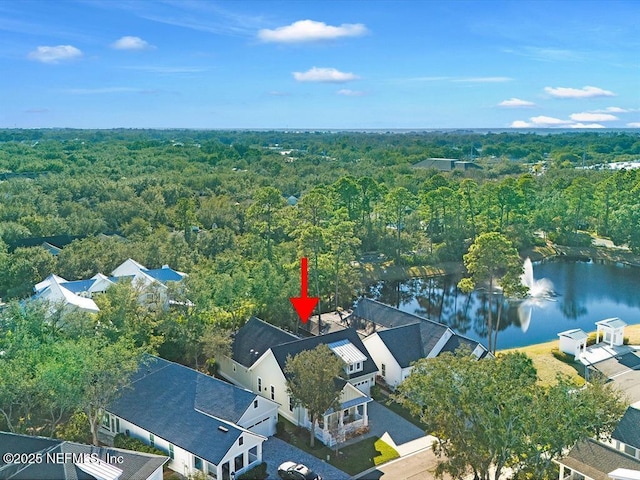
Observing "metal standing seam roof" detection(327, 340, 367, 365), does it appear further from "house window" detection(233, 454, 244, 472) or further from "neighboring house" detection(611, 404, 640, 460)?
"neighboring house" detection(611, 404, 640, 460)

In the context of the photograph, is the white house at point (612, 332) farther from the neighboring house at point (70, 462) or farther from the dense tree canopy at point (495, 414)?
the neighboring house at point (70, 462)

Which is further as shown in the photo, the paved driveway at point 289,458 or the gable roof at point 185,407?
the paved driveway at point 289,458

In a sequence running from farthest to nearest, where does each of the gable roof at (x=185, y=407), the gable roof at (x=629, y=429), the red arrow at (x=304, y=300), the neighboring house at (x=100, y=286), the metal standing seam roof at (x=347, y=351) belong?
the red arrow at (x=304, y=300) < the neighboring house at (x=100, y=286) < the metal standing seam roof at (x=347, y=351) < the gable roof at (x=185, y=407) < the gable roof at (x=629, y=429)

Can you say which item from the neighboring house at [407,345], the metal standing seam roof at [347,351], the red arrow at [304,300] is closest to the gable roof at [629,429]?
the neighboring house at [407,345]

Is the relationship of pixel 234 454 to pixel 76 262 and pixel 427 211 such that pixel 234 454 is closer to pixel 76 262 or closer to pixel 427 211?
pixel 76 262

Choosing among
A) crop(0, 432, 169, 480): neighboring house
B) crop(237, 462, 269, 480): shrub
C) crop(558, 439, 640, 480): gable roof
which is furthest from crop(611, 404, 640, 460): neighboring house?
crop(0, 432, 169, 480): neighboring house

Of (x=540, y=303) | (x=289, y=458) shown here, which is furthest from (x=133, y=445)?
(x=540, y=303)

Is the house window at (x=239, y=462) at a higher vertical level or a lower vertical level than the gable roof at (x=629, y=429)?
lower
